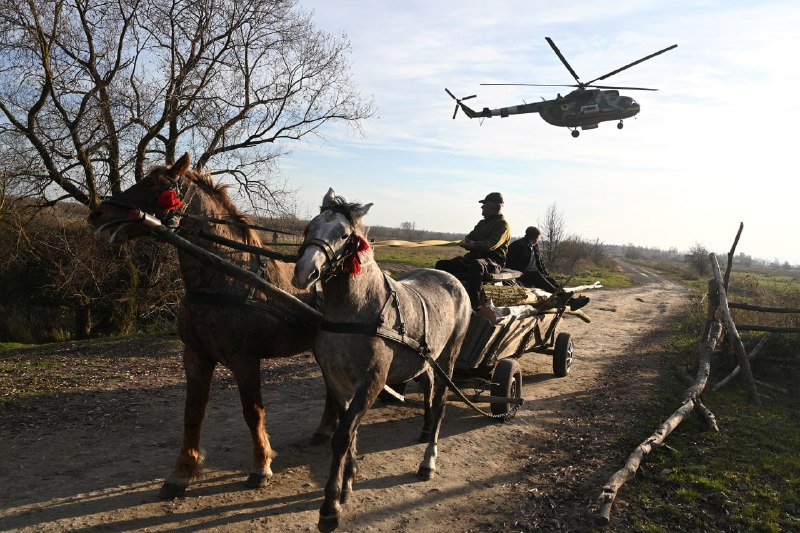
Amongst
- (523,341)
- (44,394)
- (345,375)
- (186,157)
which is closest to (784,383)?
(523,341)

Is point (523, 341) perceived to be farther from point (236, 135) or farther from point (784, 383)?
point (236, 135)

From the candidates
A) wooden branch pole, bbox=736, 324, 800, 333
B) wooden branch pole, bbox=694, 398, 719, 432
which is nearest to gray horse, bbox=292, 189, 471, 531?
wooden branch pole, bbox=694, 398, 719, 432

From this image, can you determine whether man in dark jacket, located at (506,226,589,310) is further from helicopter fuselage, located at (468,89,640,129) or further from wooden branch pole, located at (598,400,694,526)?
helicopter fuselage, located at (468,89,640,129)

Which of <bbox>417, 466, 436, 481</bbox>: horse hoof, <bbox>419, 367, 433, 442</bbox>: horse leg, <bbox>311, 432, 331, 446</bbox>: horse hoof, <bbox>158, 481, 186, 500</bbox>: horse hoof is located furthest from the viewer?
<bbox>311, 432, 331, 446</bbox>: horse hoof

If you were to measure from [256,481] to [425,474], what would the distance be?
1.60 metres

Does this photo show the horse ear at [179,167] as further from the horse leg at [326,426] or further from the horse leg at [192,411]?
the horse leg at [326,426]

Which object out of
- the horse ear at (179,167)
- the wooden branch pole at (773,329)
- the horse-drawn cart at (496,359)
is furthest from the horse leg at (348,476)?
the wooden branch pole at (773,329)

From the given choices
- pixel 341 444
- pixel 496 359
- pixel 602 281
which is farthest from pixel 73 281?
pixel 602 281

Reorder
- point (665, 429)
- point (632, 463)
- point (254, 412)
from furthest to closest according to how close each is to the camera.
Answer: point (665, 429) → point (632, 463) → point (254, 412)

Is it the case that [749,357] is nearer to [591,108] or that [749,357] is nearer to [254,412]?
[254,412]

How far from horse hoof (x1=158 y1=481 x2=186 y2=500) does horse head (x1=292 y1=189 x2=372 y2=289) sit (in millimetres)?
2269

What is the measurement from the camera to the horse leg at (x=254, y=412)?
4.76 meters

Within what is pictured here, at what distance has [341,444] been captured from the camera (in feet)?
13.5

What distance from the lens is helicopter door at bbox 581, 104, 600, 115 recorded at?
2075 cm
